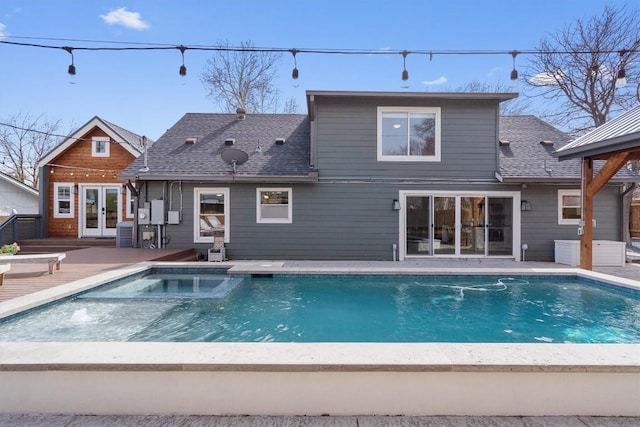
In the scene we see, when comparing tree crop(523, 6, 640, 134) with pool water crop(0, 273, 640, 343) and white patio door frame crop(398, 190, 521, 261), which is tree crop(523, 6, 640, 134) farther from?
pool water crop(0, 273, 640, 343)

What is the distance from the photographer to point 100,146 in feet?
40.5

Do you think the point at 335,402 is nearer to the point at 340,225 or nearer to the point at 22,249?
the point at 340,225

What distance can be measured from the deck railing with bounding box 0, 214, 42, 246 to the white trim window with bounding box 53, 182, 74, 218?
0.58m

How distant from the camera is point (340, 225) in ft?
30.9

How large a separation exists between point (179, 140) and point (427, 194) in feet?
25.1

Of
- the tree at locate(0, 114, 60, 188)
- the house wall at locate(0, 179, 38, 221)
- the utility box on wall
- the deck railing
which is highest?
the tree at locate(0, 114, 60, 188)

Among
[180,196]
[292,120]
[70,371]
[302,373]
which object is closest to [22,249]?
[180,196]

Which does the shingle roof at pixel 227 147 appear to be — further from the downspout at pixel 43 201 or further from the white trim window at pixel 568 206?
the white trim window at pixel 568 206

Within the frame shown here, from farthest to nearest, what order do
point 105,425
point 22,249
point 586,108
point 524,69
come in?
point 524,69 → point 586,108 → point 22,249 → point 105,425

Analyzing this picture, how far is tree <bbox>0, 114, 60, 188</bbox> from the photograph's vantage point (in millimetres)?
22625

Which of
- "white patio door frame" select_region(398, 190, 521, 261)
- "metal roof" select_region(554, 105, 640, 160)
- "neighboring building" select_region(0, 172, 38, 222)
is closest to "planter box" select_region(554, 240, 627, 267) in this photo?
"white patio door frame" select_region(398, 190, 521, 261)

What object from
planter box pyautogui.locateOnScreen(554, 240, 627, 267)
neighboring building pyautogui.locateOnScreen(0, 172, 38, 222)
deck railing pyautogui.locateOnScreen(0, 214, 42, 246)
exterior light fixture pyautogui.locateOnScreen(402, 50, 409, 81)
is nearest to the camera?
exterior light fixture pyautogui.locateOnScreen(402, 50, 409, 81)

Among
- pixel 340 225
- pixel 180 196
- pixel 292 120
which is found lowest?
pixel 340 225

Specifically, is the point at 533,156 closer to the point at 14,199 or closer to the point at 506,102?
the point at 506,102
